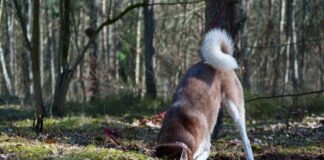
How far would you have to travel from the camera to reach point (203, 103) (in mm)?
7129

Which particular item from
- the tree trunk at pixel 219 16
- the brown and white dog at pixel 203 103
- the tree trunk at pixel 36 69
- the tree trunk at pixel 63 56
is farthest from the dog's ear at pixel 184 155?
the tree trunk at pixel 63 56

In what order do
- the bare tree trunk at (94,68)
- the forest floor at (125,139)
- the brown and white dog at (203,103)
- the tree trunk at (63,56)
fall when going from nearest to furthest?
the brown and white dog at (203,103) → the forest floor at (125,139) → the tree trunk at (63,56) → the bare tree trunk at (94,68)

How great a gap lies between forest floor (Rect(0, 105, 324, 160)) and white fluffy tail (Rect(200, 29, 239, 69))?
1345mm

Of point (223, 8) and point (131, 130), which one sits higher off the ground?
point (223, 8)

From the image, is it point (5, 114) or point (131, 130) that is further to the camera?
point (5, 114)

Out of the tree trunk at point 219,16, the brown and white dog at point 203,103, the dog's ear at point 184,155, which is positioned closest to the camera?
the dog's ear at point 184,155

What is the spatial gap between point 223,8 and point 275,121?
14.7 ft

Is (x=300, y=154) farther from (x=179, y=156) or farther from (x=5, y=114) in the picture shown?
(x=5, y=114)

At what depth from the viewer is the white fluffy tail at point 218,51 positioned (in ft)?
23.6

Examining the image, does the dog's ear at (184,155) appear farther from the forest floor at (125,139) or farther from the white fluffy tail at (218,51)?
the white fluffy tail at (218,51)

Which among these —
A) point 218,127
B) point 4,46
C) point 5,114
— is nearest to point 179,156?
point 218,127

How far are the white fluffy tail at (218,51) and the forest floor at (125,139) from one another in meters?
1.34

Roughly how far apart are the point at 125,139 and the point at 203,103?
2606 millimetres

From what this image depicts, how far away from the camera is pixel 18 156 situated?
253 inches
